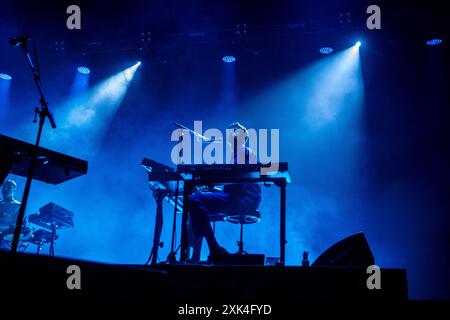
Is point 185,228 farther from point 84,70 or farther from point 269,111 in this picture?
point 84,70

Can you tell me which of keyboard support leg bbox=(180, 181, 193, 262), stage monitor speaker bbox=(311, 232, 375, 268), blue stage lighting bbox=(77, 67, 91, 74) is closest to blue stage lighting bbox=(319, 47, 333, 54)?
keyboard support leg bbox=(180, 181, 193, 262)

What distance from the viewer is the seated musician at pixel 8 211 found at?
22.3 feet

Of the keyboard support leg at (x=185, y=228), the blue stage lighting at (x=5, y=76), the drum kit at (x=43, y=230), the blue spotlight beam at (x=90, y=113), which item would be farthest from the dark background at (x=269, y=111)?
the keyboard support leg at (x=185, y=228)

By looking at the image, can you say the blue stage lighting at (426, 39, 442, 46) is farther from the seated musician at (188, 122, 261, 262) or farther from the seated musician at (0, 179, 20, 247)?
the seated musician at (0, 179, 20, 247)

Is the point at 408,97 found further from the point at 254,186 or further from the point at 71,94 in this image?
the point at 71,94

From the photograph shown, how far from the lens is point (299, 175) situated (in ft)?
27.3

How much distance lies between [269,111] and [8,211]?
5431mm

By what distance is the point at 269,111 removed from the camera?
877 cm

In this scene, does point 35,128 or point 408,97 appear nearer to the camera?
Answer: point 408,97

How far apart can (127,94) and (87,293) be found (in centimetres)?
815

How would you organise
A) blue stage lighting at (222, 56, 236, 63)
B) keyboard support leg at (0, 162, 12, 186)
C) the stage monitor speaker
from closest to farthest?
1. the stage monitor speaker
2. keyboard support leg at (0, 162, 12, 186)
3. blue stage lighting at (222, 56, 236, 63)

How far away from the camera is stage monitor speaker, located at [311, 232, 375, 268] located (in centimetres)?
321

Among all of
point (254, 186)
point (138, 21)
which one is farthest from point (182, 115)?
point (254, 186)

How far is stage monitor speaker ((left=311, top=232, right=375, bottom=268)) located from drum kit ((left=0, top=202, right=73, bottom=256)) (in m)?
5.23
